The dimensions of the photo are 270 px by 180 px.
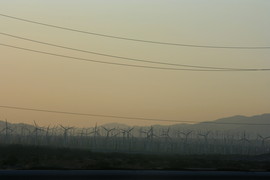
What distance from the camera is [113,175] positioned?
7.95 m

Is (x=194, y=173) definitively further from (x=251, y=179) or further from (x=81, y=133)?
(x=81, y=133)

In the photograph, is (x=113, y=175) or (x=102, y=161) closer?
(x=113, y=175)

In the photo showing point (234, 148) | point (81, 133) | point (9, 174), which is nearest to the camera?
point (9, 174)

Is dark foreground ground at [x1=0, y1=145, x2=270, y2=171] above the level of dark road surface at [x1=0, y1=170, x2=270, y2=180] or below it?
below

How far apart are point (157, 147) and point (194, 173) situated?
5098 centimetres

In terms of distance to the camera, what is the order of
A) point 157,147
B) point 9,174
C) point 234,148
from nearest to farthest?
point 9,174, point 157,147, point 234,148

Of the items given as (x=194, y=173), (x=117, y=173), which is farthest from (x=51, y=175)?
(x=194, y=173)

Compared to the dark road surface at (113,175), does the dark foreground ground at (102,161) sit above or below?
below

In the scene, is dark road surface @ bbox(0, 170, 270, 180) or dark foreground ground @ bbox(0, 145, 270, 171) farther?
dark foreground ground @ bbox(0, 145, 270, 171)

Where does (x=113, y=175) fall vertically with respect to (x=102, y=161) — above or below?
above

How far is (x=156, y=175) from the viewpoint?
27.0 feet

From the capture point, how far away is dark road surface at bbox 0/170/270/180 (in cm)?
750

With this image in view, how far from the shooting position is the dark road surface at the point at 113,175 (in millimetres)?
7500

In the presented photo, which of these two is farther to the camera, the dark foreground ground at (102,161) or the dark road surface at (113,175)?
the dark foreground ground at (102,161)
